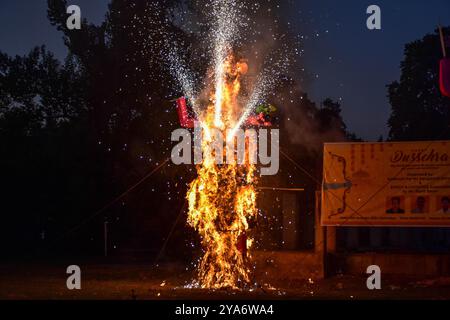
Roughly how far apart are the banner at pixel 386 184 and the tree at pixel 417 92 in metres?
24.1

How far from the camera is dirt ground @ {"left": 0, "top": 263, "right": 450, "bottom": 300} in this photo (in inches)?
574

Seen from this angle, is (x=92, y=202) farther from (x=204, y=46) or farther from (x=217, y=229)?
(x=217, y=229)

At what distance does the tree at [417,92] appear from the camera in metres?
41.9

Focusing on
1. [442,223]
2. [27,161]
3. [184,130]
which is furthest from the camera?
[27,161]

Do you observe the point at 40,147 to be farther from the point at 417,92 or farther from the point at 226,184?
the point at 417,92

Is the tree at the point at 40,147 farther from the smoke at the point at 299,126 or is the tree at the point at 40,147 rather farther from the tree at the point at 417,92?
the tree at the point at 417,92

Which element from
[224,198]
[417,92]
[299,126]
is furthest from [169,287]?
[417,92]

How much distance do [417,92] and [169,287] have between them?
30820 mm

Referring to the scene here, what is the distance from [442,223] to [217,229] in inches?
224

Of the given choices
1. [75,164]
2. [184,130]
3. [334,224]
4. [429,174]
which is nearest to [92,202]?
[75,164]

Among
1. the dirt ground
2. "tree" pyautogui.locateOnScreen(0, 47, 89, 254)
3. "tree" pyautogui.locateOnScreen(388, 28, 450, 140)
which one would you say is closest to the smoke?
the dirt ground

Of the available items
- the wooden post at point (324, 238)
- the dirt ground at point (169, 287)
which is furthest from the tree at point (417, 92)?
the dirt ground at point (169, 287)

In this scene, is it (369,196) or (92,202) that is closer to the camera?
(369,196)
